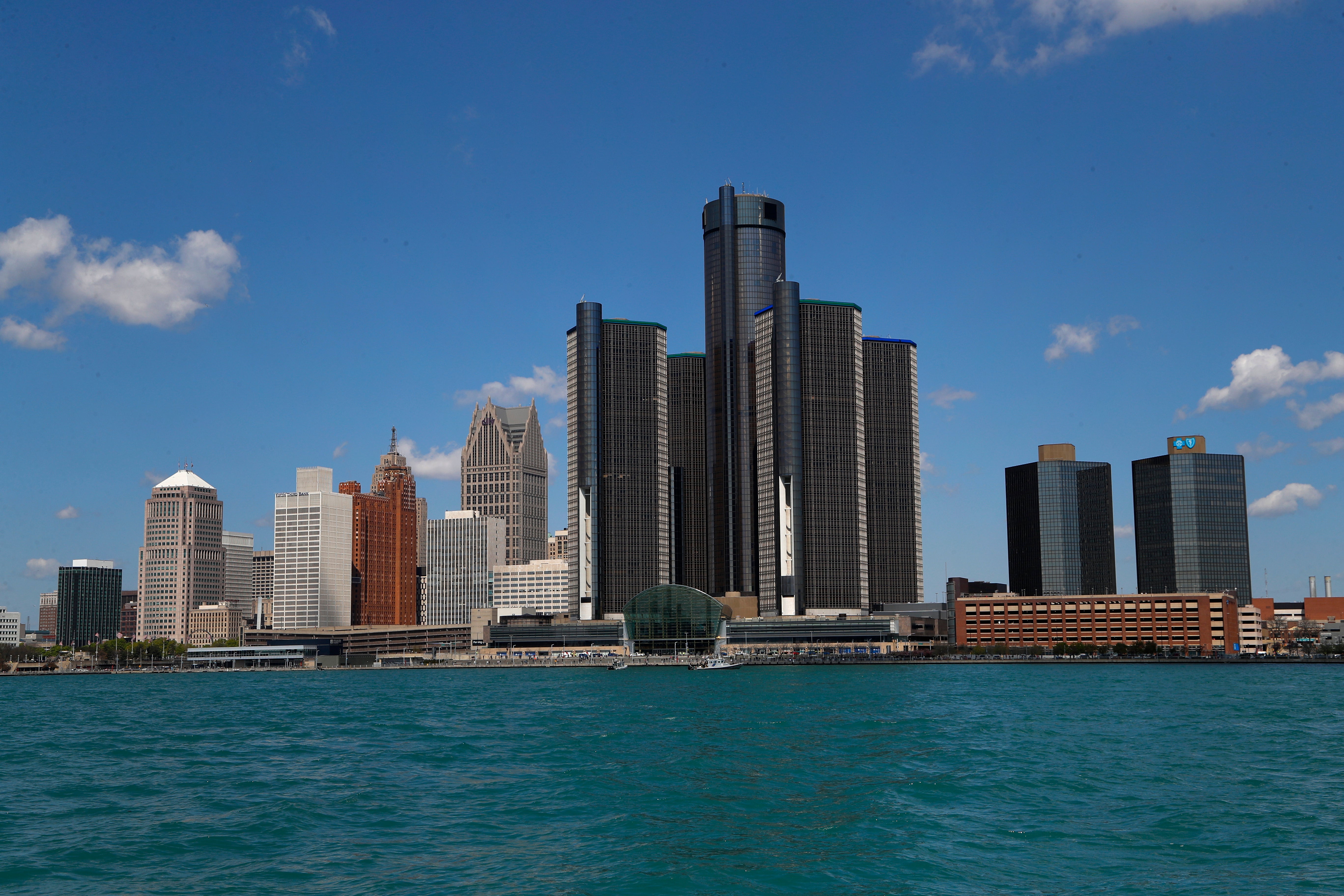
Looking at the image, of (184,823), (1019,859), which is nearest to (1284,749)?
(1019,859)

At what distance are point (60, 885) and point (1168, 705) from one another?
93.8 meters

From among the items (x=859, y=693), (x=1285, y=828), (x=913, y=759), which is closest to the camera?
(x=1285, y=828)

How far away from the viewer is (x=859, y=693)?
12681 centimetres

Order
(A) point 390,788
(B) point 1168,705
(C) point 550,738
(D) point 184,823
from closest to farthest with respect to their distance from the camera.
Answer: (D) point 184,823 < (A) point 390,788 < (C) point 550,738 < (B) point 1168,705

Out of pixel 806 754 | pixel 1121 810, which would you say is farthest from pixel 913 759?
pixel 1121 810

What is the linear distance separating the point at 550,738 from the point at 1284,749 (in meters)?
42.3

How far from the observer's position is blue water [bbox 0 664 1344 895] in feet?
116

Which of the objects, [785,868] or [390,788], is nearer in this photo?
[785,868]

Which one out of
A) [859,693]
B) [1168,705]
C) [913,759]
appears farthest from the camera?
[859,693]

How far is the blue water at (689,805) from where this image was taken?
35375mm

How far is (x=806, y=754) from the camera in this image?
6228 centimetres

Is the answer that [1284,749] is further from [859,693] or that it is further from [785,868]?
[859,693]

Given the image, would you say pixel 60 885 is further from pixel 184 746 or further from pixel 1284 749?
pixel 1284 749

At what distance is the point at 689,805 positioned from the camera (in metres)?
46.7
